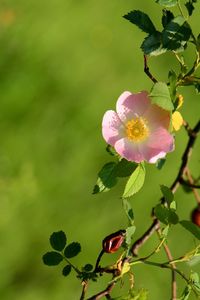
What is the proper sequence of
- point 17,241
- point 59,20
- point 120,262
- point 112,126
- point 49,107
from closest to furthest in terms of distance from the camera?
point 120,262 < point 112,126 < point 17,241 < point 49,107 < point 59,20

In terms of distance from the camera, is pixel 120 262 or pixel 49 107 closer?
pixel 120 262

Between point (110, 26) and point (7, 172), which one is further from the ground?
point (110, 26)

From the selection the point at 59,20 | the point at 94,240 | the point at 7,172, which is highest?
the point at 59,20

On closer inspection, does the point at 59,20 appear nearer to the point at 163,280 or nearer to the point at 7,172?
the point at 7,172

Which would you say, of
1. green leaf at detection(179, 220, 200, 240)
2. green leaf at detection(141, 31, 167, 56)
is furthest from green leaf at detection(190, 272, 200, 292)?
green leaf at detection(141, 31, 167, 56)

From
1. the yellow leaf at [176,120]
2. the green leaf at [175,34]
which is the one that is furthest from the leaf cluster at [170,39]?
the yellow leaf at [176,120]

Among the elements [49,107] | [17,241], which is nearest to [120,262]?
[17,241]

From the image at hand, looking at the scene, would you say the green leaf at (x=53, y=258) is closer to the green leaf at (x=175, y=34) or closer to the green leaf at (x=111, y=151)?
the green leaf at (x=111, y=151)
